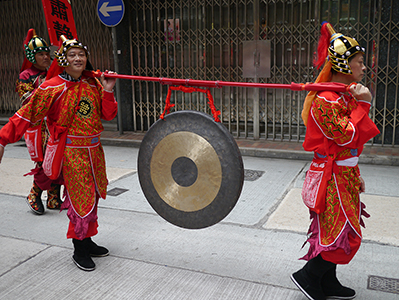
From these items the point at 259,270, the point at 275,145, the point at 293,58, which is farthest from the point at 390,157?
the point at 259,270

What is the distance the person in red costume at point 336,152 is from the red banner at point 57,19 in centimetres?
220

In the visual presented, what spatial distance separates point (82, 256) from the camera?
3.34m

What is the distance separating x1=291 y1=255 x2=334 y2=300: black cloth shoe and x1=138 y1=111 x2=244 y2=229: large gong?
2.20 ft

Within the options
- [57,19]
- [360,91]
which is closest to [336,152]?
[360,91]

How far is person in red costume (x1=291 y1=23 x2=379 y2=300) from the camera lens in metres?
2.43

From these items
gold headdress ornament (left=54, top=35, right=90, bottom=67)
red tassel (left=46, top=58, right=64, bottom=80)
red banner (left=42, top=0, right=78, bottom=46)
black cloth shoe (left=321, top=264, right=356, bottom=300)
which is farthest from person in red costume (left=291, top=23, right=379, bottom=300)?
red banner (left=42, top=0, right=78, bottom=46)

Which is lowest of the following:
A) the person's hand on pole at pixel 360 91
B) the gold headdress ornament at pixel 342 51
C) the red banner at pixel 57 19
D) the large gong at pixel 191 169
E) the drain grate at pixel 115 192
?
the drain grate at pixel 115 192

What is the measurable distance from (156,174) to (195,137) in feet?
1.51

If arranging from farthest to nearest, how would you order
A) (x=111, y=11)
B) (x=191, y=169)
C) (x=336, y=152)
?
1. (x=111, y=11)
2. (x=191, y=169)
3. (x=336, y=152)

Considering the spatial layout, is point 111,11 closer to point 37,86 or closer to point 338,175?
point 37,86

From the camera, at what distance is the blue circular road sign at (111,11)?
752 centimetres

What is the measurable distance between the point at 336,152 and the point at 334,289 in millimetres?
996

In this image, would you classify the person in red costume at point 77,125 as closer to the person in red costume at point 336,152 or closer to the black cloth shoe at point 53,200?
the black cloth shoe at point 53,200

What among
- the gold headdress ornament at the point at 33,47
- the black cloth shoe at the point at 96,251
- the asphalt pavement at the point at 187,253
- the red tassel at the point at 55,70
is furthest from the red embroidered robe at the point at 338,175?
the gold headdress ornament at the point at 33,47
